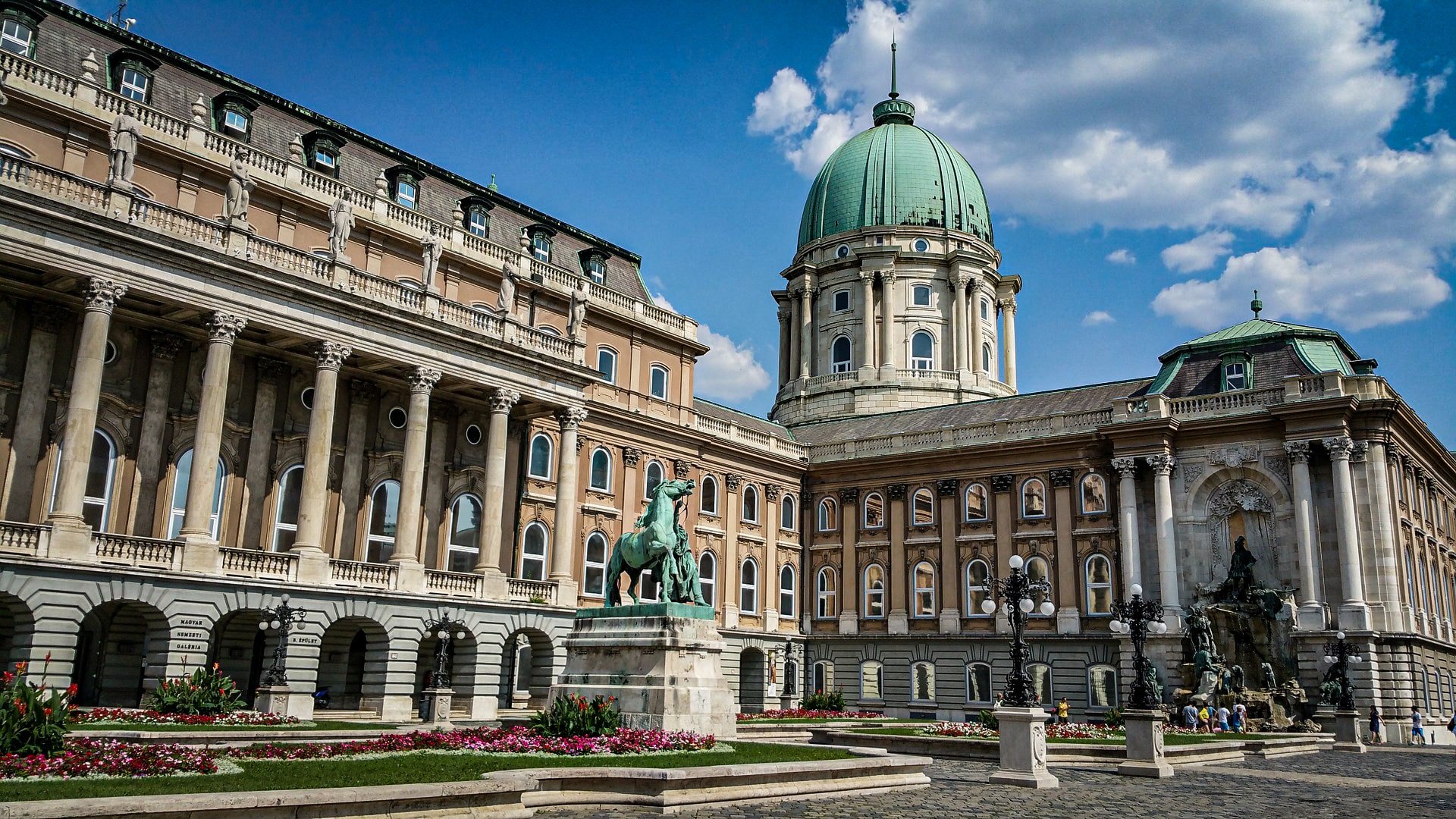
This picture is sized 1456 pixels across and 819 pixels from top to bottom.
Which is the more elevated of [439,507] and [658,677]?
[439,507]

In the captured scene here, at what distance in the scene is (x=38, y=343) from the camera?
3238 cm

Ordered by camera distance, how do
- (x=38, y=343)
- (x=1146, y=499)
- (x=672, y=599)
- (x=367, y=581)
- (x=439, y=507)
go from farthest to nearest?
(x=1146, y=499)
(x=439, y=507)
(x=367, y=581)
(x=38, y=343)
(x=672, y=599)

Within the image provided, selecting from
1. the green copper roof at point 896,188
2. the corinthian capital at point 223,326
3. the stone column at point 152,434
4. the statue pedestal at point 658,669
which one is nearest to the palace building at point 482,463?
the stone column at point 152,434

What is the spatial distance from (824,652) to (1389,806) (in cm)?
3973

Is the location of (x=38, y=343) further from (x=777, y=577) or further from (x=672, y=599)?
(x=777, y=577)

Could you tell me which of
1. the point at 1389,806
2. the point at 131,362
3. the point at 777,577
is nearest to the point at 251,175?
the point at 131,362

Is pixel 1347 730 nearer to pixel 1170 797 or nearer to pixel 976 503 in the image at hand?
pixel 976 503

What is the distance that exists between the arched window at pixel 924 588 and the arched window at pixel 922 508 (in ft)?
6.85

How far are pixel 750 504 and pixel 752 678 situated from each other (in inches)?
351

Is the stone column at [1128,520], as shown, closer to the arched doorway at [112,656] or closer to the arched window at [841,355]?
the arched window at [841,355]

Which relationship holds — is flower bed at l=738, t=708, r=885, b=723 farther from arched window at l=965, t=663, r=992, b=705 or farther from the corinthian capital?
the corinthian capital

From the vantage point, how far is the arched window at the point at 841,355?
2938 inches

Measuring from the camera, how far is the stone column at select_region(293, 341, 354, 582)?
3453 cm

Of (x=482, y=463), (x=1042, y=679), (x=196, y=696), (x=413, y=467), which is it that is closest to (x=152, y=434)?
(x=413, y=467)
